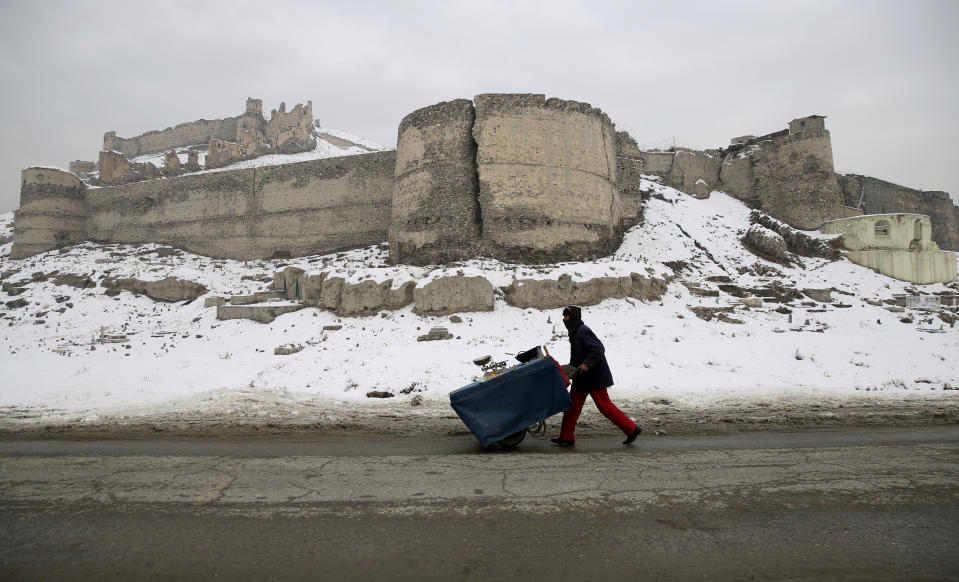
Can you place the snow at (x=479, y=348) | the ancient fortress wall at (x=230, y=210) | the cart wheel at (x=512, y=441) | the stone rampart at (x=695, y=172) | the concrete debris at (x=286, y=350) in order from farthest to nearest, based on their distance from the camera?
the stone rampart at (x=695, y=172) → the ancient fortress wall at (x=230, y=210) → the concrete debris at (x=286, y=350) → the snow at (x=479, y=348) → the cart wheel at (x=512, y=441)

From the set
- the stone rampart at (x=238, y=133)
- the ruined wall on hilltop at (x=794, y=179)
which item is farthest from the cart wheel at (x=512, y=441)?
the stone rampart at (x=238, y=133)

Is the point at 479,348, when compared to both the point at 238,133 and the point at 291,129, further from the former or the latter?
the point at 238,133

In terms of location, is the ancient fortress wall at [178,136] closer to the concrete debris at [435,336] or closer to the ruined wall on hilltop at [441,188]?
the ruined wall on hilltop at [441,188]

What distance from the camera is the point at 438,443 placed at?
20.3ft

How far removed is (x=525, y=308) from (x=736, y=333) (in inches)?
230

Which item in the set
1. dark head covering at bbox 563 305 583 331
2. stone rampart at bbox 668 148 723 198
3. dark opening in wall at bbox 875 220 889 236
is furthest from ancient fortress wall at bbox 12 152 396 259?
dark opening in wall at bbox 875 220 889 236

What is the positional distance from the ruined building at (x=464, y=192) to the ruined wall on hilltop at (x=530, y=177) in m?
0.04

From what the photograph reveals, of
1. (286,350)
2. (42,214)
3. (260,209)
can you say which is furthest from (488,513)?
(42,214)

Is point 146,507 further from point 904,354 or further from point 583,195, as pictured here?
point 583,195

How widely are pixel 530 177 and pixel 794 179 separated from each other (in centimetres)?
1738

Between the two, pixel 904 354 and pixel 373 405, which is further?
pixel 904 354

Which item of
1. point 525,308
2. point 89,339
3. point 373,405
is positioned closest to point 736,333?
point 525,308

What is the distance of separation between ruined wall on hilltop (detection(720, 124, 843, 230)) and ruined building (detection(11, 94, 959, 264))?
0.06 metres

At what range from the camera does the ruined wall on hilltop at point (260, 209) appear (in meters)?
28.4
